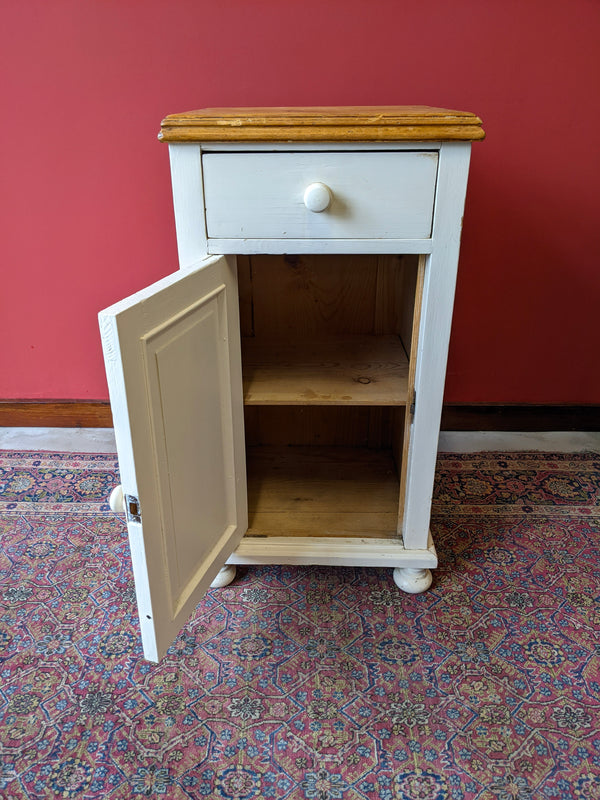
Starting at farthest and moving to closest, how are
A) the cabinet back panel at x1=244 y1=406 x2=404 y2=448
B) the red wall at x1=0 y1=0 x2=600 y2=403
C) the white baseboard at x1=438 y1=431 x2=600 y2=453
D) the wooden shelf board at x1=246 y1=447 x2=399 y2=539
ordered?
the white baseboard at x1=438 y1=431 x2=600 y2=453, the cabinet back panel at x1=244 y1=406 x2=404 y2=448, the red wall at x1=0 y1=0 x2=600 y2=403, the wooden shelf board at x1=246 y1=447 x2=399 y2=539

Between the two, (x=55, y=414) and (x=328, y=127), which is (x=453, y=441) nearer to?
(x=328, y=127)

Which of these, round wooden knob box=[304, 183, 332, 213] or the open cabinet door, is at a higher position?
round wooden knob box=[304, 183, 332, 213]

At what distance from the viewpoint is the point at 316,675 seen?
1036 mm

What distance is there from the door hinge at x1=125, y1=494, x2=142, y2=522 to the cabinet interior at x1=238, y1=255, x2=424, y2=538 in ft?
1.41

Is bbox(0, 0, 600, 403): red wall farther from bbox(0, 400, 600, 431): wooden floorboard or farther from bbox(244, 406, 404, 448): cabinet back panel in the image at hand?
bbox(244, 406, 404, 448): cabinet back panel

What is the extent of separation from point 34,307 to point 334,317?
2.89 ft

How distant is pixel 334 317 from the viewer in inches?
58.3

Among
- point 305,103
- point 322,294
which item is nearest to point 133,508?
point 322,294

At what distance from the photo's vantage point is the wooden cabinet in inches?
31.4

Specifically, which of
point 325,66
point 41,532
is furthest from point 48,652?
point 325,66

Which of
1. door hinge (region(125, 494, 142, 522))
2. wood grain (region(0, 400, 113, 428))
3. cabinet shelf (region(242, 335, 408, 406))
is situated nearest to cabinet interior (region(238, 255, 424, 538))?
cabinet shelf (region(242, 335, 408, 406))

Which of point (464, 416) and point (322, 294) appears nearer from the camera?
point (322, 294)

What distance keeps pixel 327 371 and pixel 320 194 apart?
44 cm

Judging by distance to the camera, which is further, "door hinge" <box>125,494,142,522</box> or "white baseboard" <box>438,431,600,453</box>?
"white baseboard" <box>438,431,600,453</box>
